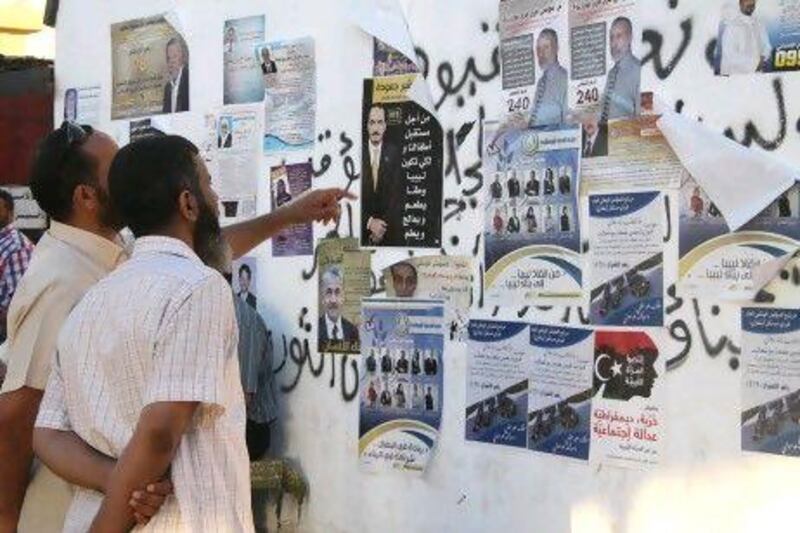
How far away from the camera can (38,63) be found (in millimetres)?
8336

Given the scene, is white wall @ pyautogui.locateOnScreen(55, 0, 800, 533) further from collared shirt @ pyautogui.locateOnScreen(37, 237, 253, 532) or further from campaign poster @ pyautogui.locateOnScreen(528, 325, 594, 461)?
collared shirt @ pyautogui.locateOnScreen(37, 237, 253, 532)

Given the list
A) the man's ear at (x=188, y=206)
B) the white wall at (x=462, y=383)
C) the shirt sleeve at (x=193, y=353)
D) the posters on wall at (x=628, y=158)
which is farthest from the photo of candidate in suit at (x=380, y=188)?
the shirt sleeve at (x=193, y=353)

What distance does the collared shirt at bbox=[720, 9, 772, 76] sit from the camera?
13.0 ft

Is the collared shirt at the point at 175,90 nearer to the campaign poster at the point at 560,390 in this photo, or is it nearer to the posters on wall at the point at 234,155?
the posters on wall at the point at 234,155

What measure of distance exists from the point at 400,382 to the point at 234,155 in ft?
5.04

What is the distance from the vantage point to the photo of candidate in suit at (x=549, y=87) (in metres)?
4.59

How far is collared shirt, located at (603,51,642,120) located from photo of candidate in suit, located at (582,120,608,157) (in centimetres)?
6

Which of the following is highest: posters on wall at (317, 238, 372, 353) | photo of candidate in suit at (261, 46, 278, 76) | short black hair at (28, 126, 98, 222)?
photo of candidate in suit at (261, 46, 278, 76)

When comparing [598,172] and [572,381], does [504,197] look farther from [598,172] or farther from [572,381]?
[572,381]

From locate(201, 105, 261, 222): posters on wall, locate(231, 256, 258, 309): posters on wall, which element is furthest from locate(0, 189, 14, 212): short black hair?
locate(231, 256, 258, 309): posters on wall

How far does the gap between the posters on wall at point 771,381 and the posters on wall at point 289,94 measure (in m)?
2.41

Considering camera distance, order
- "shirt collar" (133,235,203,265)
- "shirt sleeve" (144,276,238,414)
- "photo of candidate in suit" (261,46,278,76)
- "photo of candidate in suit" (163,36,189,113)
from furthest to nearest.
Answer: "photo of candidate in suit" (163,36,189,113) < "photo of candidate in suit" (261,46,278,76) < "shirt collar" (133,235,203,265) < "shirt sleeve" (144,276,238,414)

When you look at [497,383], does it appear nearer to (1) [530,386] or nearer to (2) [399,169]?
Result: (1) [530,386]

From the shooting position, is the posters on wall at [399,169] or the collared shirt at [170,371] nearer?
the collared shirt at [170,371]
